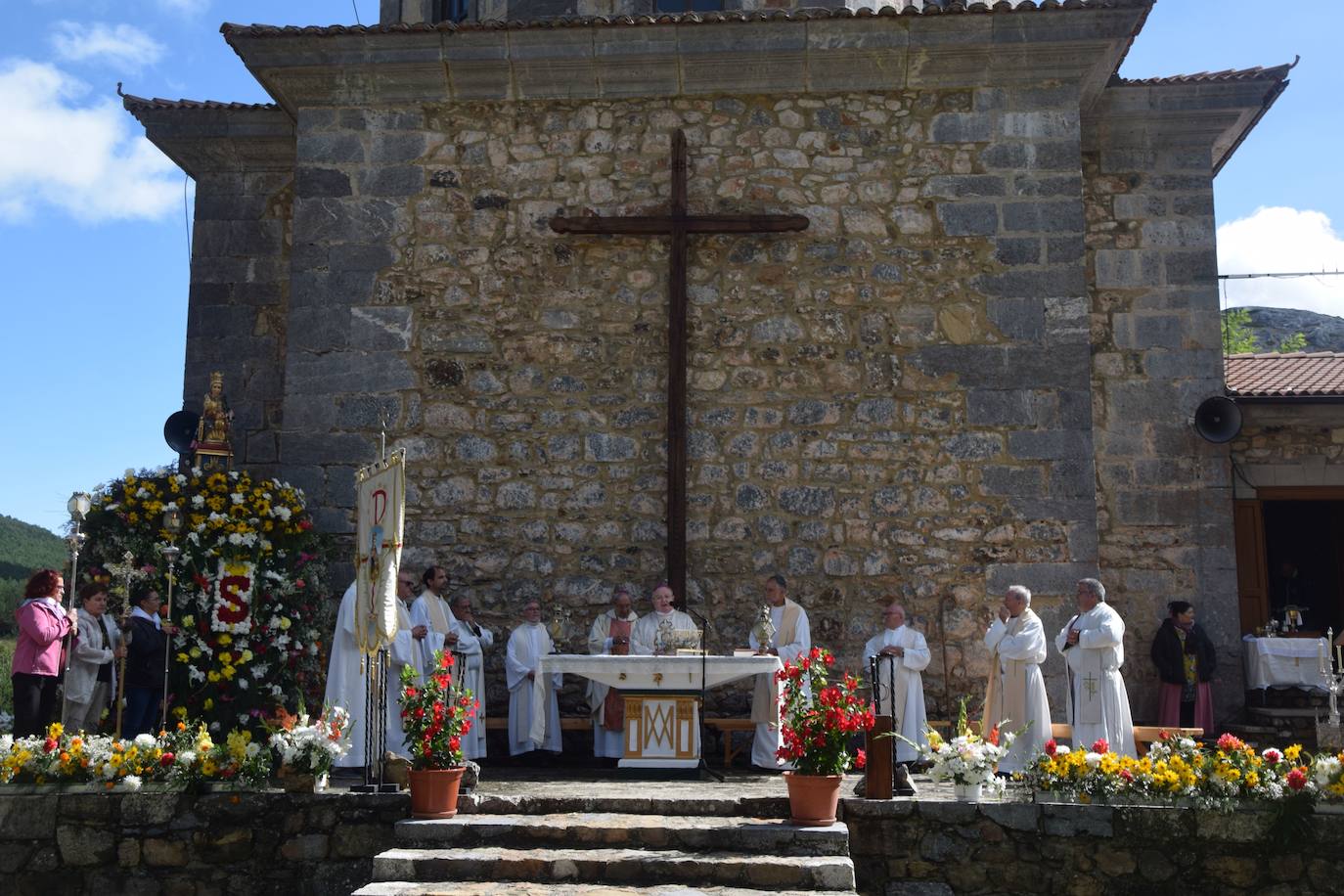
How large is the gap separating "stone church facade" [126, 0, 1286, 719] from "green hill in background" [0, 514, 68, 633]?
19021 mm

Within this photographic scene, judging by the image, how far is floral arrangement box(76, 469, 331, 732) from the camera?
32.3 ft

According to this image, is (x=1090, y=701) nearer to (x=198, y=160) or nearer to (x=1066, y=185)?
(x=1066, y=185)

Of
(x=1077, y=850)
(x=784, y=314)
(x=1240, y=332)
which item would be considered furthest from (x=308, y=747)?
(x=1240, y=332)

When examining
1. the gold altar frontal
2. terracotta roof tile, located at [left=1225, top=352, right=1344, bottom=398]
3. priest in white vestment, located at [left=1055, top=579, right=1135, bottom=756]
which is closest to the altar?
the gold altar frontal

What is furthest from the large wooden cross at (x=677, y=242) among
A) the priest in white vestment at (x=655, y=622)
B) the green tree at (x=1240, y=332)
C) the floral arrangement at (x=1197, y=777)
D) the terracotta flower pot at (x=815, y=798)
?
the green tree at (x=1240, y=332)

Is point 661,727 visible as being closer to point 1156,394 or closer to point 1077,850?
point 1077,850

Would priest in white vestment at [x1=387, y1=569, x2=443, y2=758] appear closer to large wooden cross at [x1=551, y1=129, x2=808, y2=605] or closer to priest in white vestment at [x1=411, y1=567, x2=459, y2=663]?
priest in white vestment at [x1=411, y1=567, x2=459, y2=663]

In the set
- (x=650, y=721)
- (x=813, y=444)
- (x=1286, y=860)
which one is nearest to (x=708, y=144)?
(x=813, y=444)

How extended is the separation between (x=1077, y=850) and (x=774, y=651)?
10.2 ft

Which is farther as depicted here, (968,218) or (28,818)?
(968,218)

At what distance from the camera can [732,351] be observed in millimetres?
10969

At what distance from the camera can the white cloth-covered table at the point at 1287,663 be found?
10875 mm

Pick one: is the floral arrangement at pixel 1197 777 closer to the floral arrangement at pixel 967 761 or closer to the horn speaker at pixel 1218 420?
the floral arrangement at pixel 967 761

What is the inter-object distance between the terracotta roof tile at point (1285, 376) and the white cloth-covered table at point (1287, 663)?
2.11m
